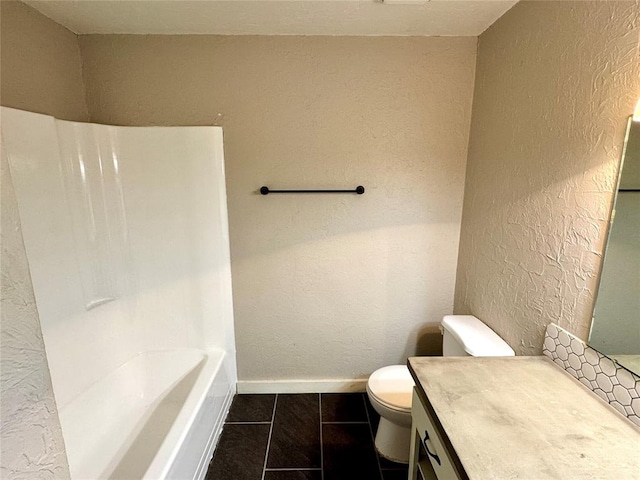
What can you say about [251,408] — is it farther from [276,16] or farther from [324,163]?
[276,16]

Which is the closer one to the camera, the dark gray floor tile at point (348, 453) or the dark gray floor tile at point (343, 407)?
the dark gray floor tile at point (348, 453)

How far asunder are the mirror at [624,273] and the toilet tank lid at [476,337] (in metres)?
0.46

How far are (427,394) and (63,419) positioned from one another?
1.63 meters

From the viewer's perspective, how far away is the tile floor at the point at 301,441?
5.54 feet

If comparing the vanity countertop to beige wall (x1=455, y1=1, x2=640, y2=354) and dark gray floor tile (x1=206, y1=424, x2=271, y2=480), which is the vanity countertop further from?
dark gray floor tile (x1=206, y1=424, x2=271, y2=480)

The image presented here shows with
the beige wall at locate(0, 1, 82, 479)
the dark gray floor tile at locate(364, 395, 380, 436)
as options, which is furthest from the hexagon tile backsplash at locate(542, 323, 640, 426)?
the beige wall at locate(0, 1, 82, 479)

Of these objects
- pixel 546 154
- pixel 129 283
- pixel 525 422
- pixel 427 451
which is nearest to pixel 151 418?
pixel 129 283

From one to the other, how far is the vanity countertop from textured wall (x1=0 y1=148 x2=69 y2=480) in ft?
2.89

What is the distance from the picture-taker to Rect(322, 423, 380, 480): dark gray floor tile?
66.3 inches

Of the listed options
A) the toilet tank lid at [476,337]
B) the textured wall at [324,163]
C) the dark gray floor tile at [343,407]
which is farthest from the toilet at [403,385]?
the textured wall at [324,163]

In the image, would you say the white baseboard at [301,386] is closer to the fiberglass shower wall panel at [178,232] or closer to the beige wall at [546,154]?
the fiberglass shower wall panel at [178,232]

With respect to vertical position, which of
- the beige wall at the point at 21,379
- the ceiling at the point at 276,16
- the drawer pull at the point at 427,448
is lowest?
the drawer pull at the point at 427,448

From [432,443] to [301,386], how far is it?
4.53 ft

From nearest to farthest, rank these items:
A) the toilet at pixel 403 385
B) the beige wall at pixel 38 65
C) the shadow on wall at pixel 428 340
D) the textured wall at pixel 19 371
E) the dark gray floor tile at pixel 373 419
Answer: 1. the textured wall at pixel 19 371
2. the beige wall at pixel 38 65
3. the toilet at pixel 403 385
4. the dark gray floor tile at pixel 373 419
5. the shadow on wall at pixel 428 340
